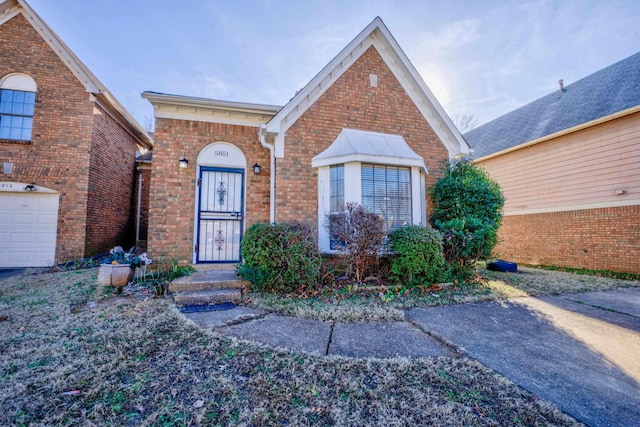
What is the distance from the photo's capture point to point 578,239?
28.7 ft

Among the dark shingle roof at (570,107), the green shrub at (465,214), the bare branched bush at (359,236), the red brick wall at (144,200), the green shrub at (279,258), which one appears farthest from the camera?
the red brick wall at (144,200)

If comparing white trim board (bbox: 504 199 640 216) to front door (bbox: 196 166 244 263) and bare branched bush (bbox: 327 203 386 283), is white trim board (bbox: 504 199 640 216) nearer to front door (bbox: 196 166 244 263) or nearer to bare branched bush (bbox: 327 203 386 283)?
bare branched bush (bbox: 327 203 386 283)

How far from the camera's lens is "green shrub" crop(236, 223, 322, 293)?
483 cm

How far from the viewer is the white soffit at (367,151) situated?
609 cm

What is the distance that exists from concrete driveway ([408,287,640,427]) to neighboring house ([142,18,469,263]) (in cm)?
269

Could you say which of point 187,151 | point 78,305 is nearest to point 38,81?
point 187,151

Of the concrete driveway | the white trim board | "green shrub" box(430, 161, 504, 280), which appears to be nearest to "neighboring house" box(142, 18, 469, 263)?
"green shrub" box(430, 161, 504, 280)

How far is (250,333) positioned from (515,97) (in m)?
20.1

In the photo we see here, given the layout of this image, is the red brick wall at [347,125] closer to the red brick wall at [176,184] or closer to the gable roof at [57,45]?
the red brick wall at [176,184]

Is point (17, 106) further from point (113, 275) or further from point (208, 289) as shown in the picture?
point (208, 289)

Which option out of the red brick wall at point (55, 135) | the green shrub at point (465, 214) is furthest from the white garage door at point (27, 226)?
the green shrub at point (465, 214)

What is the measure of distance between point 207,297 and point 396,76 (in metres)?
7.15

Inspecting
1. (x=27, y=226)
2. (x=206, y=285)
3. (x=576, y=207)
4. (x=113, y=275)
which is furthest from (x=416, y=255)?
(x=27, y=226)

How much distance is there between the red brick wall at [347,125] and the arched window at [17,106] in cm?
825
